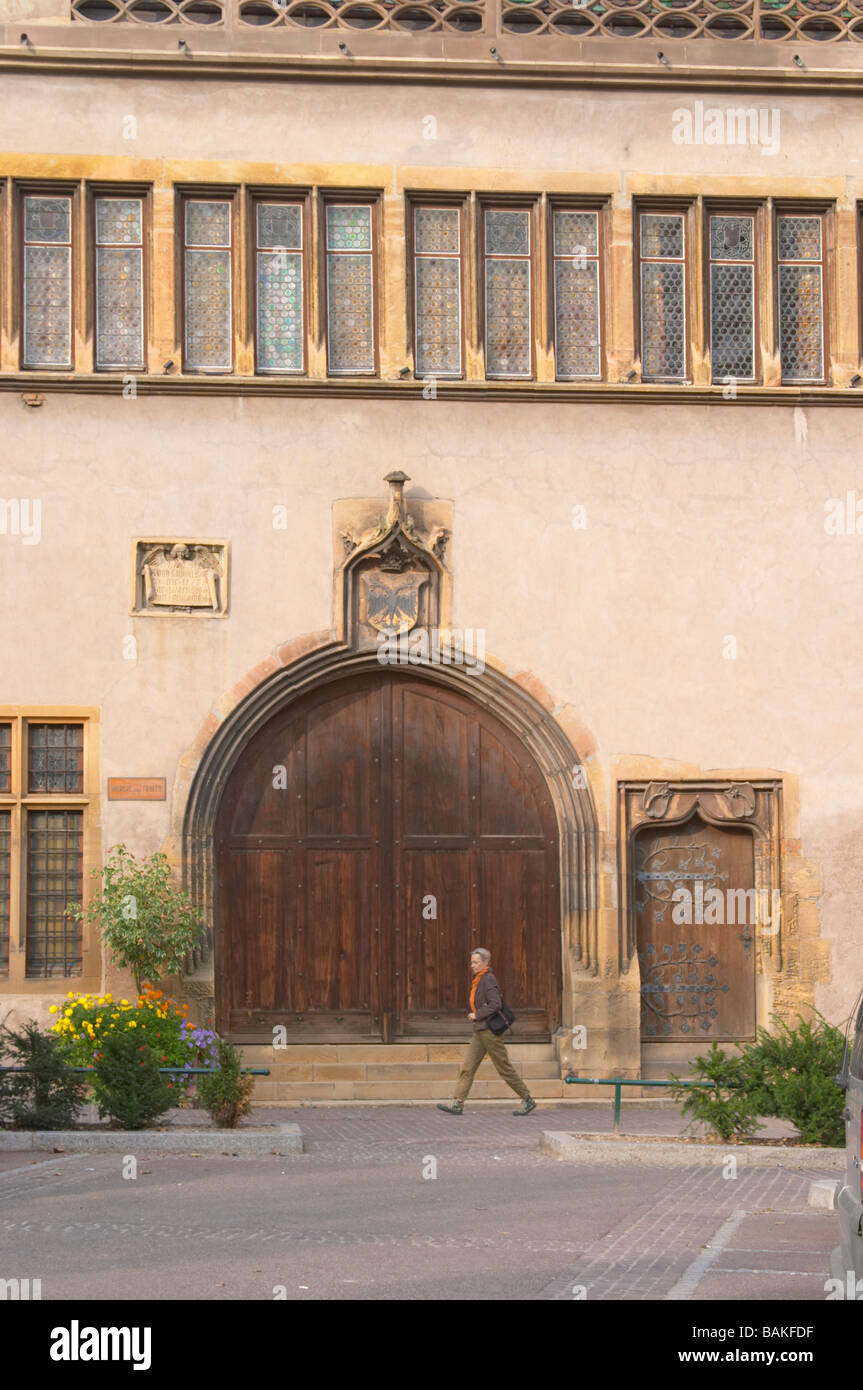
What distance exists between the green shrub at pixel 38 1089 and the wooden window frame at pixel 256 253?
7987 millimetres

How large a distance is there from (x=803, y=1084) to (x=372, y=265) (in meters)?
10.1

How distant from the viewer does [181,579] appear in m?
20.5

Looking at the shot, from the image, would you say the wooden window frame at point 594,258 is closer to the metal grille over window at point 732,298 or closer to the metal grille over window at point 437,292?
the metal grille over window at point 437,292

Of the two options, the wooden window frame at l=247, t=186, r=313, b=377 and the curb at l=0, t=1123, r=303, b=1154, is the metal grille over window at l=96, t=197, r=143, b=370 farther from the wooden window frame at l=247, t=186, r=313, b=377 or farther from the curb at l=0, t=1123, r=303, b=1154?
the curb at l=0, t=1123, r=303, b=1154

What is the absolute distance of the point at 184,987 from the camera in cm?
2000

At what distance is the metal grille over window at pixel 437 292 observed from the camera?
834 inches

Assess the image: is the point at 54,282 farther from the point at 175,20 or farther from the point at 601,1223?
the point at 601,1223

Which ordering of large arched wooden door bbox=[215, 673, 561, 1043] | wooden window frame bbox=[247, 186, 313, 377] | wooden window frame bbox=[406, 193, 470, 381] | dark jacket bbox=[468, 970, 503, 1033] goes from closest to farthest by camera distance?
dark jacket bbox=[468, 970, 503, 1033] → large arched wooden door bbox=[215, 673, 561, 1043] → wooden window frame bbox=[247, 186, 313, 377] → wooden window frame bbox=[406, 193, 470, 381]

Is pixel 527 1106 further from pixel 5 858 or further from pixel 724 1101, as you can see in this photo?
pixel 5 858

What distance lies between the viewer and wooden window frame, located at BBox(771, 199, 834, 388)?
21.5m

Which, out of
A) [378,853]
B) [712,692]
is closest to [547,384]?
[712,692]

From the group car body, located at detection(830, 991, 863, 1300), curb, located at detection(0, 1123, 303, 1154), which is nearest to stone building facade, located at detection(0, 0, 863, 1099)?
curb, located at detection(0, 1123, 303, 1154)

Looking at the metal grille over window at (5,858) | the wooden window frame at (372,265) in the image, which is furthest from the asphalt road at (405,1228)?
the wooden window frame at (372,265)

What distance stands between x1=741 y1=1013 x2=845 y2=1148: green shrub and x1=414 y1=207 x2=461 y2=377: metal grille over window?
8.68 m
